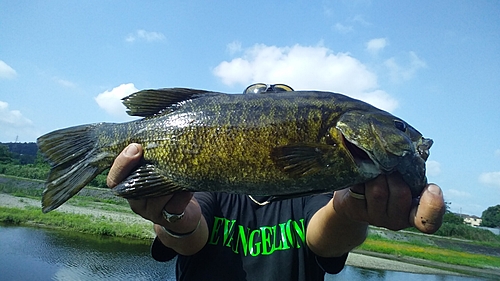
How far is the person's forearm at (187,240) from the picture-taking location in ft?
11.6

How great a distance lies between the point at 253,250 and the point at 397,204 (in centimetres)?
192

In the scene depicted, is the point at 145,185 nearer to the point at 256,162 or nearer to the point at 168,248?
the point at 256,162

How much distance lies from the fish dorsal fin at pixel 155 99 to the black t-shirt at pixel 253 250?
4.34 feet

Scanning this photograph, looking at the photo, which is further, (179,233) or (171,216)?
(179,233)

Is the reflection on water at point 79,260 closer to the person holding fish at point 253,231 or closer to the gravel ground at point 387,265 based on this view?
the gravel ground at point 387,265

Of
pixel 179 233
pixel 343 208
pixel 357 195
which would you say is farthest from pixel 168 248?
pixel 357 195

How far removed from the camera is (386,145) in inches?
93.7

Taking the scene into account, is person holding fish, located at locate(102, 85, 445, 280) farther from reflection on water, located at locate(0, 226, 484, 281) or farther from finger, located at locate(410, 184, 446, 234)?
reflection on water, located at locate(0, 226, 484, 281)

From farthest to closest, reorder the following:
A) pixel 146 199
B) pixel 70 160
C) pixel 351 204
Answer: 1. pixel 70 160
2. pixel 146 199
3. pixel 351 204

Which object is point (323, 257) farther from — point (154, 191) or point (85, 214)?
point (85, 214)

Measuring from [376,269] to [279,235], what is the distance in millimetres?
29664

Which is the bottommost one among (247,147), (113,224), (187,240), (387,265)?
(387,265)

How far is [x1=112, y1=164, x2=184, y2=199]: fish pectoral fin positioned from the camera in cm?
284

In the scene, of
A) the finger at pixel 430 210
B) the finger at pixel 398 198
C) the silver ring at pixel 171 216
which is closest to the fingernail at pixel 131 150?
the silver ring at pixel 171 216
